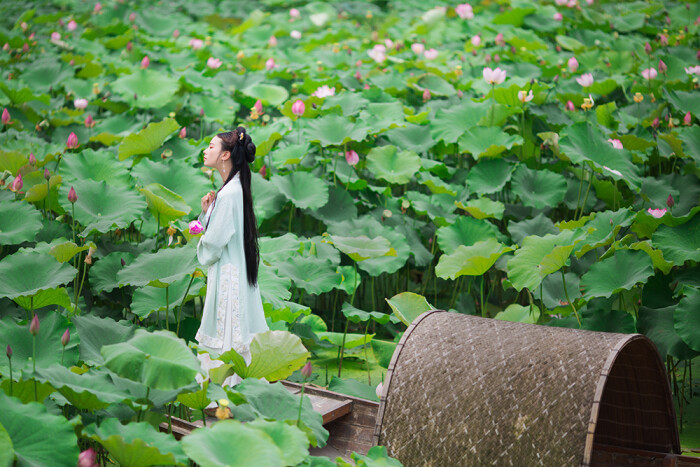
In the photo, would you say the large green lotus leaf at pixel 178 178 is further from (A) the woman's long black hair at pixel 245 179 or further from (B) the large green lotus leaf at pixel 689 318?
(B) the large green lotus leaf at pixel 689 318

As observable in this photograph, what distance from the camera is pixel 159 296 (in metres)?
2.87

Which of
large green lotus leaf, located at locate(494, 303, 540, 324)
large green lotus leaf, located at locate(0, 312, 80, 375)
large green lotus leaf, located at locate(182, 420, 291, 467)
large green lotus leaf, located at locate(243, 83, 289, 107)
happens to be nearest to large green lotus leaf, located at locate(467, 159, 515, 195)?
large green lotus leaf, located at locate(494, 303, 540, 324)

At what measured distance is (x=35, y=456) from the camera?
5.61 ft

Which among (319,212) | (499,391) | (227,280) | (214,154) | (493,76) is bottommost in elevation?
(319,212)

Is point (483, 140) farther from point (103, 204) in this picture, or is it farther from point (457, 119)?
point (103, 204)

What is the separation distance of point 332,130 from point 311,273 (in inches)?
46.3

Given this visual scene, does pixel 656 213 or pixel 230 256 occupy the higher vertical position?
pixel 230 256

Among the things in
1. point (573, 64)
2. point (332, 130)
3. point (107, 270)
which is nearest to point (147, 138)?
point (107, 270)

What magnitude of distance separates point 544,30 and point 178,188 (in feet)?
15.0

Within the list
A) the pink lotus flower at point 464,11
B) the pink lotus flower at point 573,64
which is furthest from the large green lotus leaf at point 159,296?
the pink lotus flower at point 464,11

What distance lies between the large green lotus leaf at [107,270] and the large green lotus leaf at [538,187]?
6.98 ft

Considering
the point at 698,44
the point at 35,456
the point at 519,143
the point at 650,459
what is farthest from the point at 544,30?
the point at 35,456

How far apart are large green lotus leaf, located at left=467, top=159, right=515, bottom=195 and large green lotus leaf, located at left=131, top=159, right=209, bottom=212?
4.98 feet

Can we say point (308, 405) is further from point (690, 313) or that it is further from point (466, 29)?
point (466, 29)
